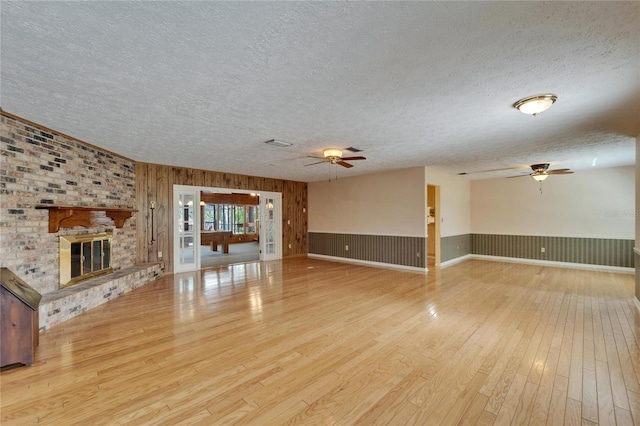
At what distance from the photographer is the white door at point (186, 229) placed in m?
6.71

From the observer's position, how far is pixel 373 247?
769 centimetres

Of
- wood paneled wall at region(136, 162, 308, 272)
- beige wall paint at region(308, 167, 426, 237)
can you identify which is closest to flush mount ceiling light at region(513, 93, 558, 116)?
beige wall paint at region(308, 167, 426, 237)

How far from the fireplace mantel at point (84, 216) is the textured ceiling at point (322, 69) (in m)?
1.10

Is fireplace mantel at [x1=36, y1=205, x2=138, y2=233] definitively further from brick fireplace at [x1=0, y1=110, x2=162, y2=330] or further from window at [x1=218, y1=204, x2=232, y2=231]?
window at [x1=218, y1=204, x2=232, y2=231]

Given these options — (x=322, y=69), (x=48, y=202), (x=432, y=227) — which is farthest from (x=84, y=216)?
(x=432, y=227)

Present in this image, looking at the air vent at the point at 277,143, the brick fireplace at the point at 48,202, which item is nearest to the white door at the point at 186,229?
the brick fireplace at the point at 48,202

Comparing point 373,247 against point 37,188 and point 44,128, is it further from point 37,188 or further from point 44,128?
point 44,128

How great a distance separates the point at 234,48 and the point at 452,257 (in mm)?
7806

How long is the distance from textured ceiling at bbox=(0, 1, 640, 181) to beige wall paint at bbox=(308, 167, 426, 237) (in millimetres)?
2706

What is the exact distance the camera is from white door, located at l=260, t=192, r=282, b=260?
8.46 metres

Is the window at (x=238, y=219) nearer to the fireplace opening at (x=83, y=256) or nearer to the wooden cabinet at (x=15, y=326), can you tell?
the fireplace opening at (x=83, y=256)

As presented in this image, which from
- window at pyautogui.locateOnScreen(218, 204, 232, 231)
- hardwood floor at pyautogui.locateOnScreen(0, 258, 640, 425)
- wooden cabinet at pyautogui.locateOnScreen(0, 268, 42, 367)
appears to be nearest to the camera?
hardwood floor at pyautogui.locateOnScreen(0, 258, 640, 425)

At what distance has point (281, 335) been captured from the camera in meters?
3.18

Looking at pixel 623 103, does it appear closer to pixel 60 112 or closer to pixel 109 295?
pixel 60 112
